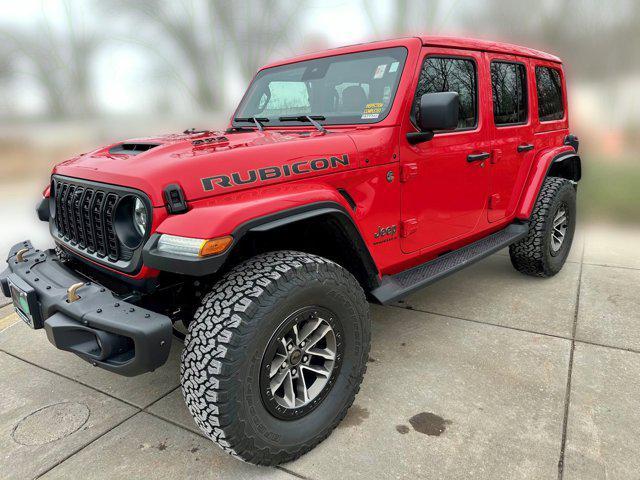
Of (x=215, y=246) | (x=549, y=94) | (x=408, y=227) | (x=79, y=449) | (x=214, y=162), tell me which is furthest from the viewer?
(x=549, y=94)

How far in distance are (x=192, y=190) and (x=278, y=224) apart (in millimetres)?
388

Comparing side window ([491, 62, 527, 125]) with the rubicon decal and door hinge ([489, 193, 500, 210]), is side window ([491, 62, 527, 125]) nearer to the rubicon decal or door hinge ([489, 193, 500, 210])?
door hinge ([489, 193, 500, 210])

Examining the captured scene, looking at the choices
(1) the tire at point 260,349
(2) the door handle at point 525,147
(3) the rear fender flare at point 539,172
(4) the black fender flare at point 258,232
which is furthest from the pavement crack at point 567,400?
(2) the door handle at point 525,147

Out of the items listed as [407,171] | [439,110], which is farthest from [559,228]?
[439,110]

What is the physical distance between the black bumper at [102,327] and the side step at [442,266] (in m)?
1.24

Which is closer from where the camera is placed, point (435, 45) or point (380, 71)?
point (380, 71)

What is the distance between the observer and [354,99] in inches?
112

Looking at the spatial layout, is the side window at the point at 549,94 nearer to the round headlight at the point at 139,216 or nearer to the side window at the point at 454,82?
the side window at the point at 454,82

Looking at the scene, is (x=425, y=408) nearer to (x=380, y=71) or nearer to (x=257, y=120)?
(x=380, y=71)

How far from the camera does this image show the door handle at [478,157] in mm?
3206

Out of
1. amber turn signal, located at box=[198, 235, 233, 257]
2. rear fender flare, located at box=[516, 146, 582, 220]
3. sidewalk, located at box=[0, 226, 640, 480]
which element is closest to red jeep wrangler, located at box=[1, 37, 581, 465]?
amber turn signal, located at box=[198, 235, 233, 257]

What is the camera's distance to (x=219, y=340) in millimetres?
1823

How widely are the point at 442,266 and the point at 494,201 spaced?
34.5 inches

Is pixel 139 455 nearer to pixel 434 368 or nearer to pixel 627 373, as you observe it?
pixel 434 368
